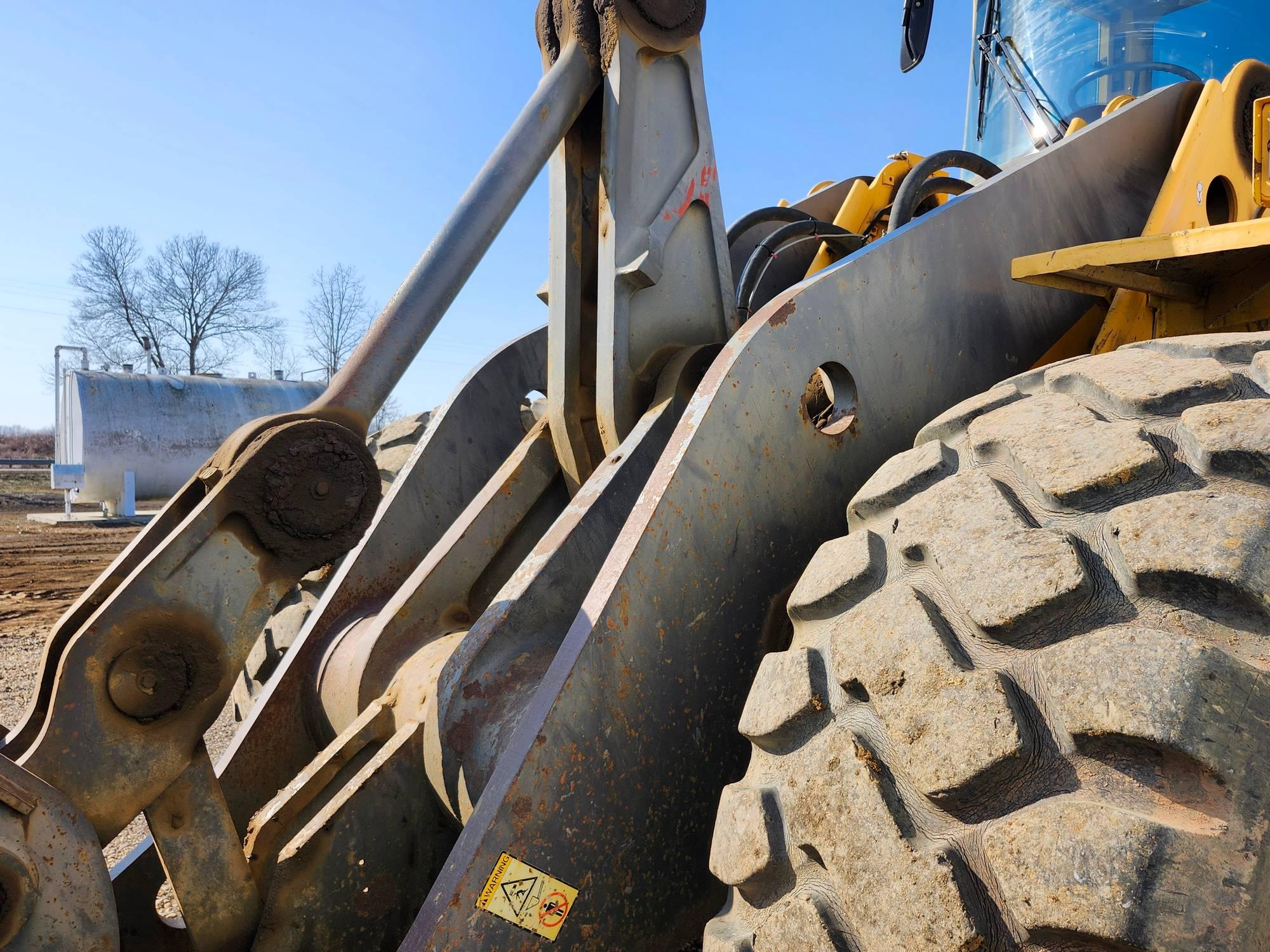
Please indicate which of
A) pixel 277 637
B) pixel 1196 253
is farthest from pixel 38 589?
pixel 1196 253

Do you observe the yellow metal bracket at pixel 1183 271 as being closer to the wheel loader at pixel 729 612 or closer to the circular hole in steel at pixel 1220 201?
the wheel loader at pixel 729 612

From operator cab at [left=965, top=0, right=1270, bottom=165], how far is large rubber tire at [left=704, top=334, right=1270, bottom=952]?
252cm

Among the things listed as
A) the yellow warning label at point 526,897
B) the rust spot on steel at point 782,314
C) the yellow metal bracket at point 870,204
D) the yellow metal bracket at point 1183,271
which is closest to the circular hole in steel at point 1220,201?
the yellow metal bracket at point 1183,271

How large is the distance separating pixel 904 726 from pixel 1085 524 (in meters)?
0.34

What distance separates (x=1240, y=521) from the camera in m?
1.05

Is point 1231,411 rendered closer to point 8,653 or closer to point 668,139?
point 668,139

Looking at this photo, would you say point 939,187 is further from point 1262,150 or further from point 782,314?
point 782,314

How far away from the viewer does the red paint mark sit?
2205mm

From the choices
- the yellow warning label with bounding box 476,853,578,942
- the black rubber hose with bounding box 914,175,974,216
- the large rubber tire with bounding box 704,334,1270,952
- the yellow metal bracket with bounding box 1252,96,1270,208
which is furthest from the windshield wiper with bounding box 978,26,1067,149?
the yellow warning label with bounding box 476,853,578,942

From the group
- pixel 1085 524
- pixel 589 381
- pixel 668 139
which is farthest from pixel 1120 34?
pixel 1085 524

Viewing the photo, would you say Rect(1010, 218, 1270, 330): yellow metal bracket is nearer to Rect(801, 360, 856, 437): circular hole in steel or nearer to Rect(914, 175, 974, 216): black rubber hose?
Rect(801, 360, 856, 437): circular hole in steel

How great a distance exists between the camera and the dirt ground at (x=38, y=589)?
402cm

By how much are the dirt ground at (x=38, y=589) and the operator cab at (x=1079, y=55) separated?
3.76 metres

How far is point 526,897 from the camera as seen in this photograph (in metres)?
1.33
